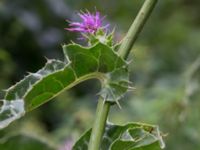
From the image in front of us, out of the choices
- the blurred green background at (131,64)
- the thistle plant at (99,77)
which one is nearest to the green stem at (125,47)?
the thistle plant at (99,77)

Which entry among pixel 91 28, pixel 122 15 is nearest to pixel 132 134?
pixel 91 28

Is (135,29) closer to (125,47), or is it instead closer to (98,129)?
(125,47)

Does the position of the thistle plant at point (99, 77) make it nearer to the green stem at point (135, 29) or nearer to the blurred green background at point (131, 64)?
the green stem at point (135, 29)

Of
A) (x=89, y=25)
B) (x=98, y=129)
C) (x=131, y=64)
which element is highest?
(x=131, y=64)

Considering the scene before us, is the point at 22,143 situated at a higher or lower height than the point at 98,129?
higher

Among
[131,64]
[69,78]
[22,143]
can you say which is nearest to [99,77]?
[69,78]

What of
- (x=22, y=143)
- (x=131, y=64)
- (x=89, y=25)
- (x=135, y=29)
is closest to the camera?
(x=135, y=29)
